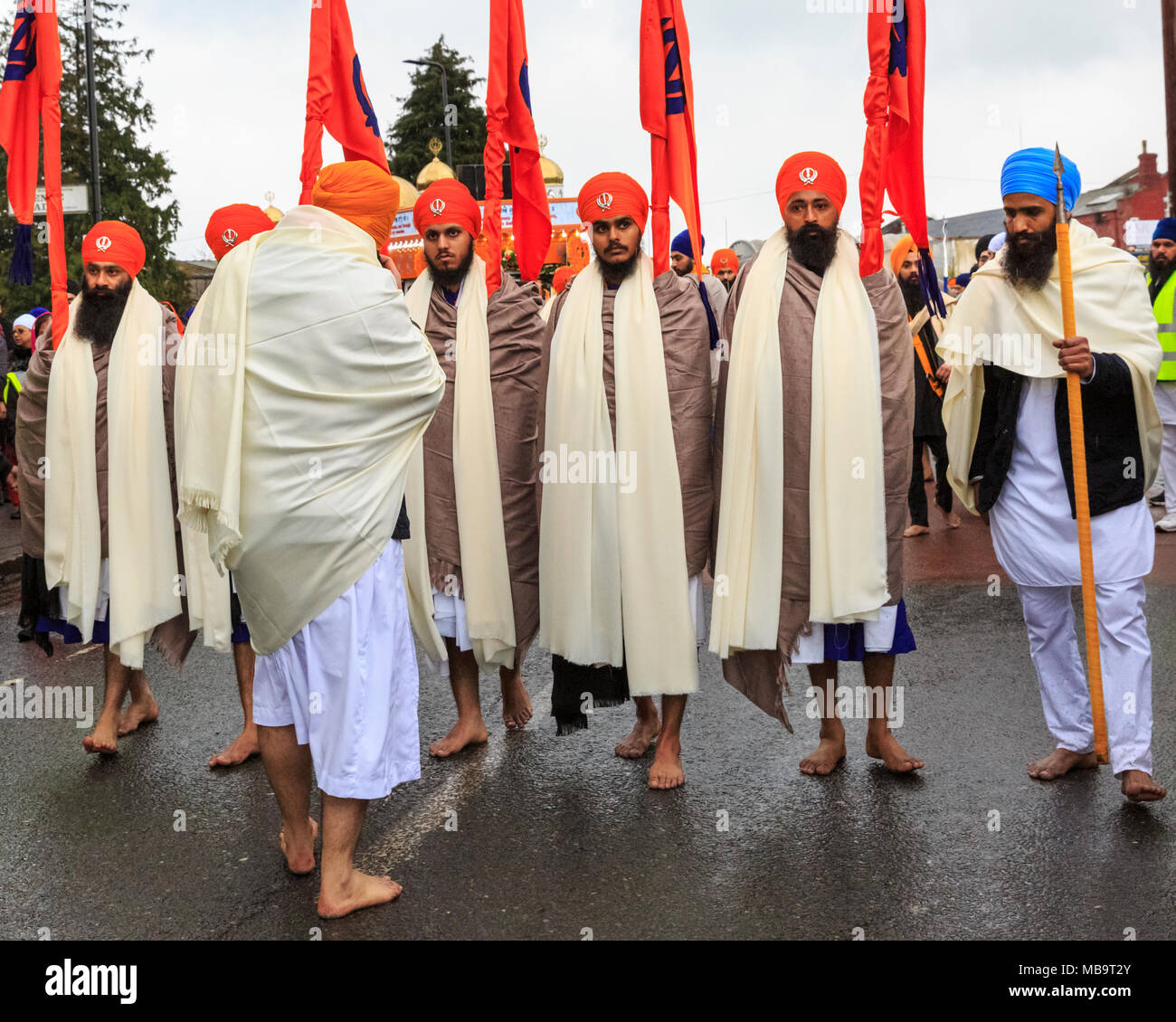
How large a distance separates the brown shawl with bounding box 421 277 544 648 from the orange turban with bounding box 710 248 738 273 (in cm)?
789

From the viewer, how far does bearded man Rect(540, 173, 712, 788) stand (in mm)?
5055

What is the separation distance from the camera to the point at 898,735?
17.7ft

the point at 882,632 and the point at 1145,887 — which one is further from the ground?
the point at 882,632

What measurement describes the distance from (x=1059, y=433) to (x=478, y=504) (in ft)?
8.05

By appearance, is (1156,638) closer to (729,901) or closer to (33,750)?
(729,901)

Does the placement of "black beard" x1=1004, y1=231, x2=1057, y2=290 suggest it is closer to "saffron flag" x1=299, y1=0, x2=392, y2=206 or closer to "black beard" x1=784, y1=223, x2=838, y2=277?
"black beard" x1=784, y1=223, x2=838, y2=277

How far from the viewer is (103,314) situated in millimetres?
5754

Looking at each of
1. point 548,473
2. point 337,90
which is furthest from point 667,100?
point 548,473

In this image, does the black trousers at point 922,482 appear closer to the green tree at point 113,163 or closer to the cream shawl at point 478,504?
the cream shawl at point 478,504

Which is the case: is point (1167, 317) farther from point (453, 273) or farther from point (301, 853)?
point (301, 853)

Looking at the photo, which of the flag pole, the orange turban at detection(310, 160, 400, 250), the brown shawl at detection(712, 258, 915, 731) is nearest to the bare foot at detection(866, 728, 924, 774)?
the brown shawl at detection(712, 258, 915, 731)

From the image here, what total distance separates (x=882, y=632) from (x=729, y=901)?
144 centimetres
